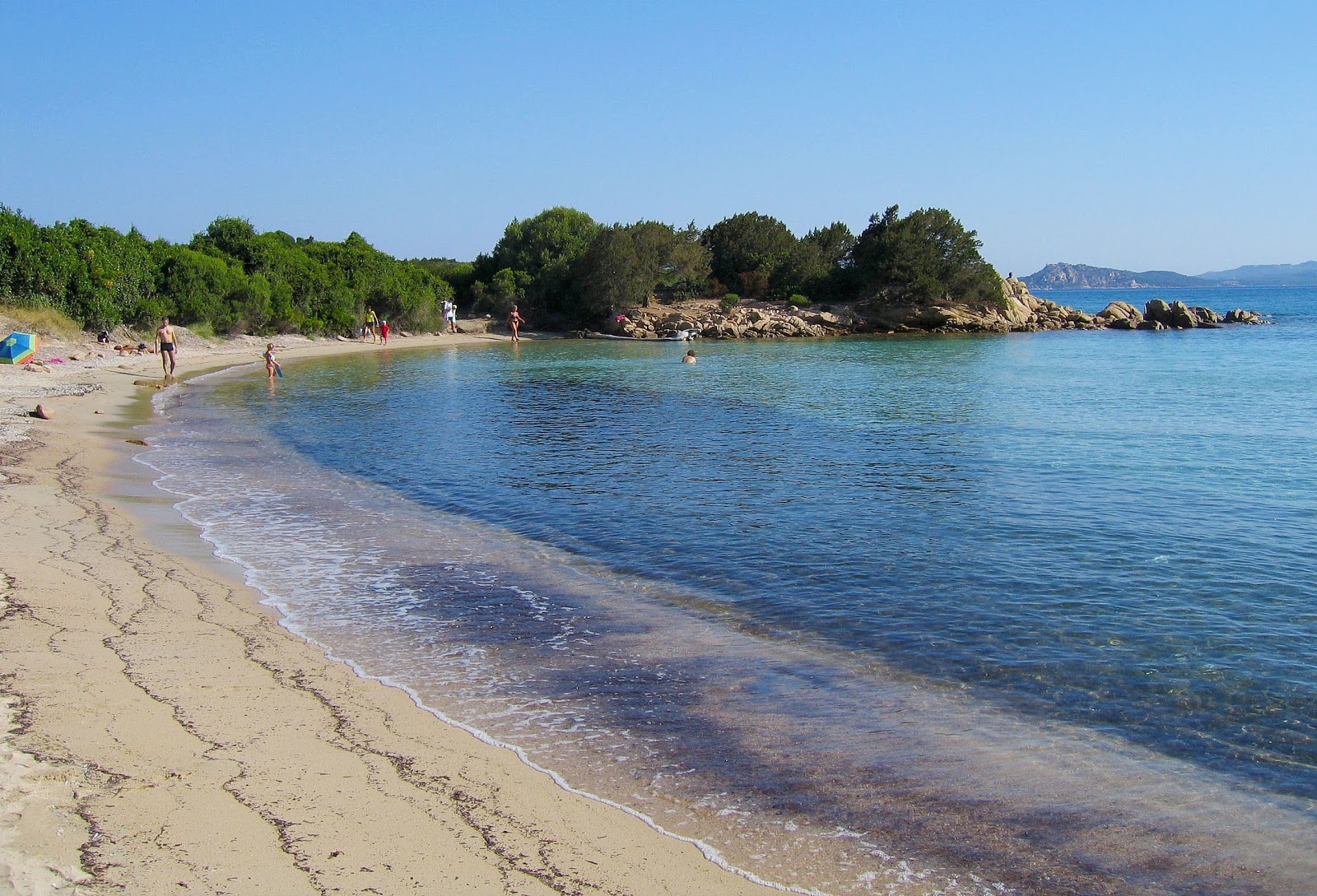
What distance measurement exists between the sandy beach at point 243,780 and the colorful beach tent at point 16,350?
927 inches

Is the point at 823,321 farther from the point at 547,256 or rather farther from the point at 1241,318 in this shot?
the point at 1241,318

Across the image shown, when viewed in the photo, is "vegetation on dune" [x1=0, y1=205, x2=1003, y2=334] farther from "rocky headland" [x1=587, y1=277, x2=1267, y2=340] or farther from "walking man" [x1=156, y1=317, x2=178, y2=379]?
"walking man" [x1=156, y1=317, x2=178, y2=379]

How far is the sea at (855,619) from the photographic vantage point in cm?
530

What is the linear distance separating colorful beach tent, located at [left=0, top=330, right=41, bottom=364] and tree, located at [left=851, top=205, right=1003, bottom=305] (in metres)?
55.5

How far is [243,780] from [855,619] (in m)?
5.64

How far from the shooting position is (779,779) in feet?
18.9

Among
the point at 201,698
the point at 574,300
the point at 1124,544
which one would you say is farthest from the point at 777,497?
the point at 574,300

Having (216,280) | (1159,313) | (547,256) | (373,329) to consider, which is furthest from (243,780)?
(1159,313)

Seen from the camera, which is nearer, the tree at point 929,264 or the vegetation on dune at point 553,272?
the vegetation on dune at point 553,272

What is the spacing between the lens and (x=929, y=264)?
68.9 metres

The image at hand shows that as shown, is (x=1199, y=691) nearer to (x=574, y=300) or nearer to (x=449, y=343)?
(x=449, y=343)

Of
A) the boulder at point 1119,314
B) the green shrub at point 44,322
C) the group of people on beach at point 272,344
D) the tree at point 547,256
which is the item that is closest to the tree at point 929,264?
the boulder at point 1119,314

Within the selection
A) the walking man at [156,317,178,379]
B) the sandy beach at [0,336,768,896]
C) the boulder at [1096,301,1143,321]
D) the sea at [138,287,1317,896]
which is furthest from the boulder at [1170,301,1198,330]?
the sandy beach at [0,336,768,896]

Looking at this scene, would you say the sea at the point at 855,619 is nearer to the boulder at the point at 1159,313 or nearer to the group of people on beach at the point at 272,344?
the group of people on beach at the point at 272,344
